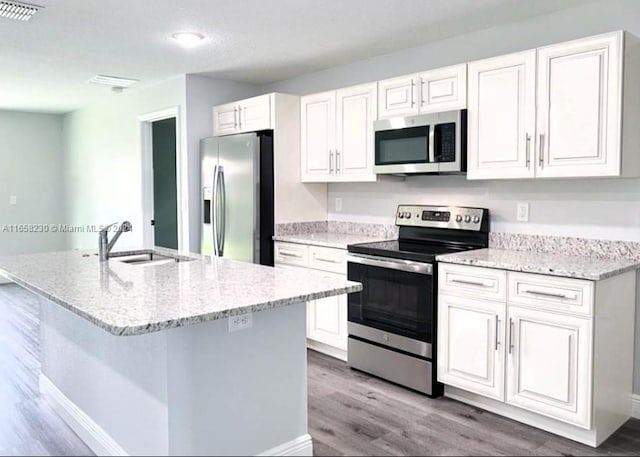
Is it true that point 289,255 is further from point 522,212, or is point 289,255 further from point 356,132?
point 522,212

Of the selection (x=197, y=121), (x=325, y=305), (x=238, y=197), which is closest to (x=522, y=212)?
(x=325, y=305)

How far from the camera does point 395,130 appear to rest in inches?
141

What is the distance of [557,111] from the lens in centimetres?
280

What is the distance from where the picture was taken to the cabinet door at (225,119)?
4699mm

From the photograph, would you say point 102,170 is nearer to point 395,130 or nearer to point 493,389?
point 395,130

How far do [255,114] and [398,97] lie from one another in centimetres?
137

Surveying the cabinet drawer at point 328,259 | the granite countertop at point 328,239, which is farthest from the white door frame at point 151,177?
the cabinet drawer at point 328,259

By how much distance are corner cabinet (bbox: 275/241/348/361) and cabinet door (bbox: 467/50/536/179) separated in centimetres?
115

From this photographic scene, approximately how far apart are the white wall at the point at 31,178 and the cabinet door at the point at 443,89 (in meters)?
6.06

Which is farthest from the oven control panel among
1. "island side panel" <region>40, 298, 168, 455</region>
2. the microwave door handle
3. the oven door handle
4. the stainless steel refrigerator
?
"island side panel" <region>40, 298, 168, 455</region>

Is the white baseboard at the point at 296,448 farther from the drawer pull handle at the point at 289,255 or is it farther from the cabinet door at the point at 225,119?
the cabinet door at the point at 225,119

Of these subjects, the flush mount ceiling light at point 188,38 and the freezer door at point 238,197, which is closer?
the flush mount ceiling light at point 188,38

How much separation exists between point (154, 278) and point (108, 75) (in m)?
3.21

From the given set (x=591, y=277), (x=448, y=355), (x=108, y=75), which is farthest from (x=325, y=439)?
(x=108, y=75)
